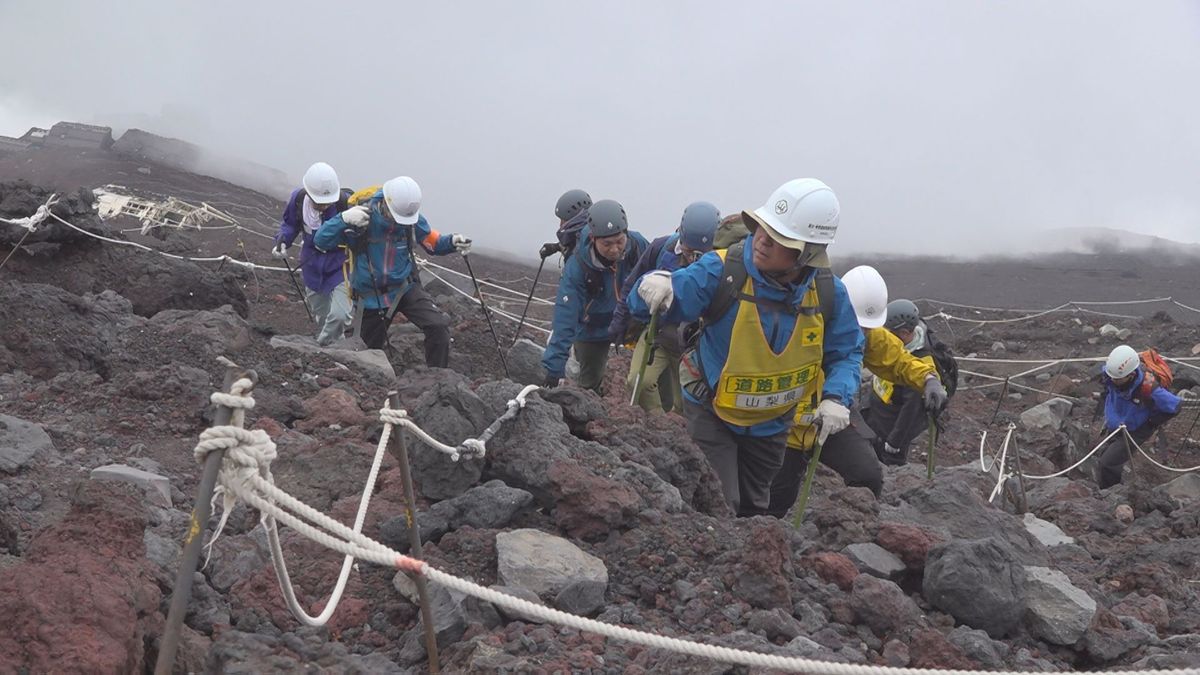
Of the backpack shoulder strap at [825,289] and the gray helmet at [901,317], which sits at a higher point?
the backpack shoulder strap at [825,289]

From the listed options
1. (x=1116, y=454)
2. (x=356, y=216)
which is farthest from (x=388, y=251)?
(x=1116, y=454)

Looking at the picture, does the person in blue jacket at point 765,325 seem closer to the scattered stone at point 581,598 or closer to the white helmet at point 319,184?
the scattered stone at point 581,598

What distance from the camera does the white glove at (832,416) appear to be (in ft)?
16.0

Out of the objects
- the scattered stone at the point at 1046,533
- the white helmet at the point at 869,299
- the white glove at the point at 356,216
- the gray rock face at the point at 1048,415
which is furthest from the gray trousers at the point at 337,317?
the gray rock face at the point at 1048,415

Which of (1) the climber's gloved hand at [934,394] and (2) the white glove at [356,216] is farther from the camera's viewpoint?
(2) the white glove at [356,216]

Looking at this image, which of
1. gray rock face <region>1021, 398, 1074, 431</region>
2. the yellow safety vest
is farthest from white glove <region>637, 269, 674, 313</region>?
gray rock face <region>1021, 398, 1074, 431</region>

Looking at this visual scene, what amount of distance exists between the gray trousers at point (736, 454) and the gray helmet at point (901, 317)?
8.90ft

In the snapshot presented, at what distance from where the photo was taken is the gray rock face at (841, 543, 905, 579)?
446 centimetres

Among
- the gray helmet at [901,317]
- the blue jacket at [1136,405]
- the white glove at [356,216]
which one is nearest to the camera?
the gray helmet at [901,317]

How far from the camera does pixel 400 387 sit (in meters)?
7.36

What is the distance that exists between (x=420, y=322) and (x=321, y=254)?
0.95 meters

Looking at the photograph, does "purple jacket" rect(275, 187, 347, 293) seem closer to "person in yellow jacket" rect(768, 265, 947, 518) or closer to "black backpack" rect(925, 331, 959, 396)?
"black backpack" rect(925, 331, 959, 396)

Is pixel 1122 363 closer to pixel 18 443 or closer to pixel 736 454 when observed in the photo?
pixel 736 454

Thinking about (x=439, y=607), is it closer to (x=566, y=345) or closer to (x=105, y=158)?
(x=566, y=345)
